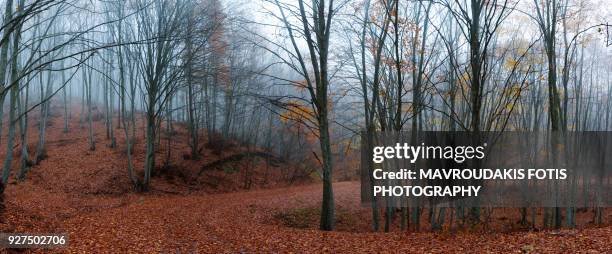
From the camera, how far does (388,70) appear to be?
1530 cm

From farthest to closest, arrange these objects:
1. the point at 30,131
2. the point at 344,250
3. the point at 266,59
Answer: the point at 266,59 < the point at 30,131 < the point at 344,250

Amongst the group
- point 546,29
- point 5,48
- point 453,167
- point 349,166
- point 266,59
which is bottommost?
point 349,166

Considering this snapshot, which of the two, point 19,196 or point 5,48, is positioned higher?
point 5,48

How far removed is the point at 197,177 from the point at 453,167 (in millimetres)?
14170

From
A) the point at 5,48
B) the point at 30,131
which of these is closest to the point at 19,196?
the point at 5,48

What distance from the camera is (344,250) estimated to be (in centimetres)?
743

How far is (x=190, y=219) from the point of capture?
11.2 meters

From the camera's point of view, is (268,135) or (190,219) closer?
(190,219)

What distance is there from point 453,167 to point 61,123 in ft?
97.2

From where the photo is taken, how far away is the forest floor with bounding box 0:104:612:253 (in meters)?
7.21

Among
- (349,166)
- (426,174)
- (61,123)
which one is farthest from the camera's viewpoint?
(349,166)

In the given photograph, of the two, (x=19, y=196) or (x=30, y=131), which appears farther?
(x=30, y=131)

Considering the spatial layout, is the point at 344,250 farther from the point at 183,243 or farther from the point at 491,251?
the point at 183,243

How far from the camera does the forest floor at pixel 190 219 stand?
23.7 feet
